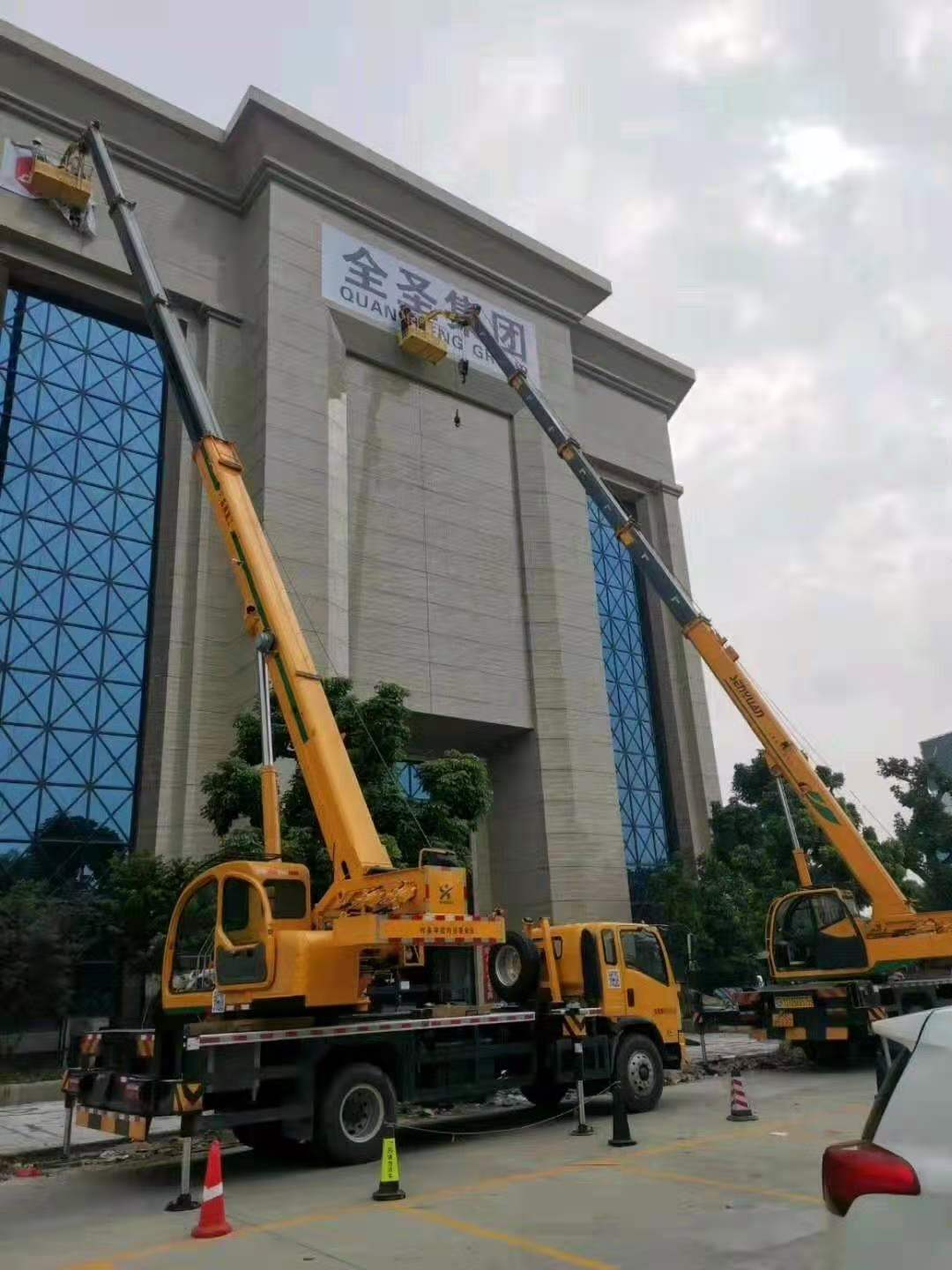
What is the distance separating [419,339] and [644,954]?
23.0 m

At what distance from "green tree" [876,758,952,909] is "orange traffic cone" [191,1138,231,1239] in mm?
28470

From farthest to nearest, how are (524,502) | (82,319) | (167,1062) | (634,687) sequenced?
1. (634,687)
2. (524,502)
3. (82,319)
4. (167,1062)

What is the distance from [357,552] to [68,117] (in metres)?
15.2

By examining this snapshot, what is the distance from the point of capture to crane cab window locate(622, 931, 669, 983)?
13.8m

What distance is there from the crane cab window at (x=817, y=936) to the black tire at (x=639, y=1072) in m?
5.43

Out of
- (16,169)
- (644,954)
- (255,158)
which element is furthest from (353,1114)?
(255,158)

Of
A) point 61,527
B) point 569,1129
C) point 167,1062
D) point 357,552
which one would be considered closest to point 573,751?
point 357,552

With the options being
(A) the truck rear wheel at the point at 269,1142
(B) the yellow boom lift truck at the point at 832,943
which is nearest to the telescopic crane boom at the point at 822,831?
(B) the yellow boom lift truck at the point at 832,943

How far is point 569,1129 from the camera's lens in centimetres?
1166

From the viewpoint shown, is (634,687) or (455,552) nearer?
(455,552)

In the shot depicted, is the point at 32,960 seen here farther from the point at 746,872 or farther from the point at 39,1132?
the point at 746,872

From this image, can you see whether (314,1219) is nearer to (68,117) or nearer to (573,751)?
(573,751)

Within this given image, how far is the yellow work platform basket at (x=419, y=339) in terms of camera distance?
31.2 metres

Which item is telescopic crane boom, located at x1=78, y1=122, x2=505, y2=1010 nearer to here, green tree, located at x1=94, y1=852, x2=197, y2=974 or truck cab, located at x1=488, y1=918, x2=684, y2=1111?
truck cab, located at x1=488, y1=918, x2=684, y2=1111
